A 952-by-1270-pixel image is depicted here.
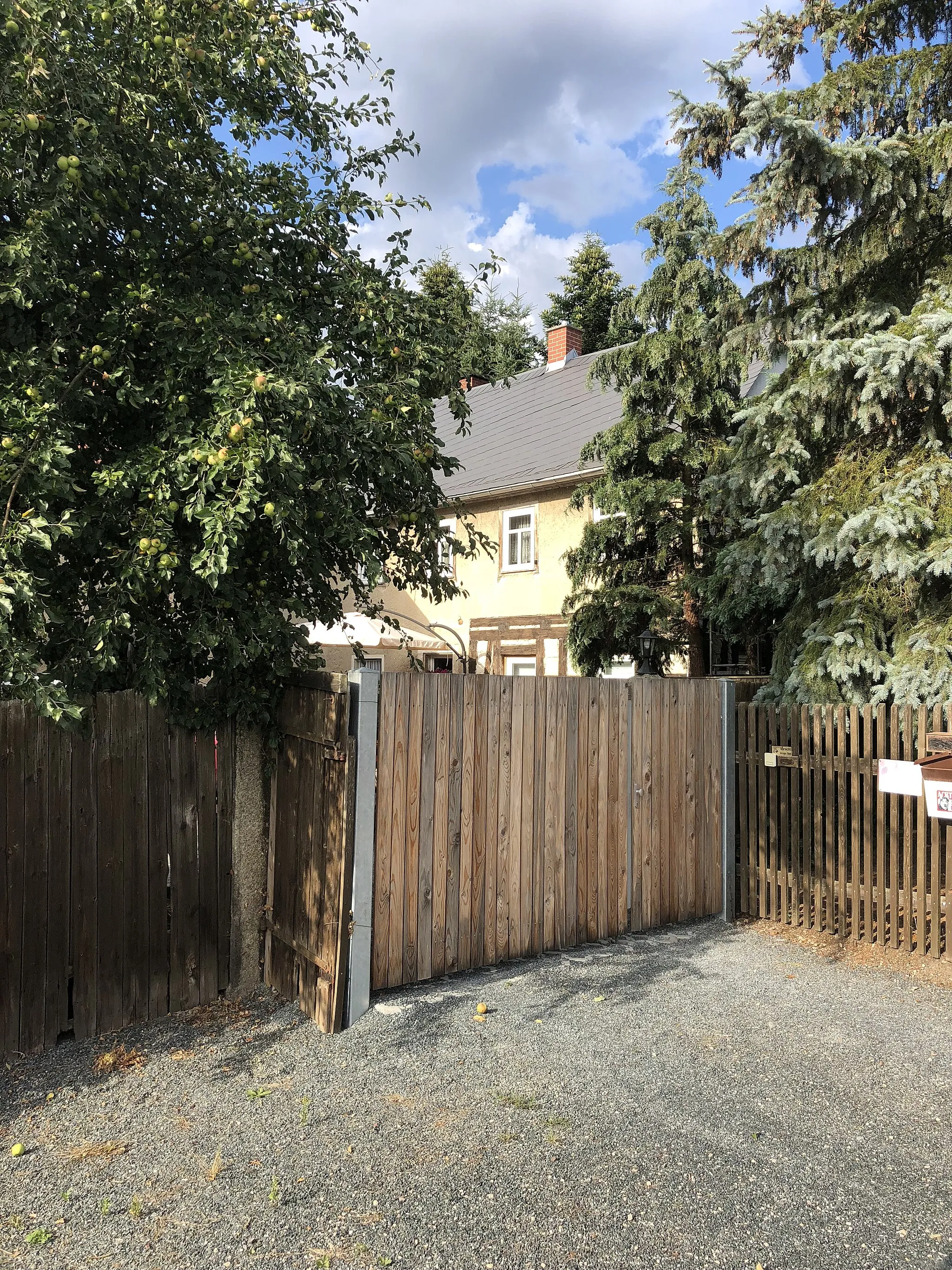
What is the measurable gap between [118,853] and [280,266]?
11.6 feet

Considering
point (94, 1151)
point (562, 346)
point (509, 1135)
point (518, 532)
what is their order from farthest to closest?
point (562, 346), point (518, 532), point (509, 1135), point (94, 1151)

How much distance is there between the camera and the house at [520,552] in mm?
16578

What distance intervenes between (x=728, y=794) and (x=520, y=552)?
10.8 meters

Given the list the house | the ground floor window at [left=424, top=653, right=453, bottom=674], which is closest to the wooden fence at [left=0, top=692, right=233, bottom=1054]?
the house

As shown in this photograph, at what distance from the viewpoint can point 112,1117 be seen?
13.5 feet

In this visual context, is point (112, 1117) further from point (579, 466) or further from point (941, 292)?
point (579, 466)

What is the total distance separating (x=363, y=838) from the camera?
5.20m

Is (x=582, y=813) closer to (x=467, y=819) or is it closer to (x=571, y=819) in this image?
(x=571, y=819)

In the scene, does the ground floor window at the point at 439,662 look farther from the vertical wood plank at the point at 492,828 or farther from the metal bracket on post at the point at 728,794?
the vertical wood plank at the point at 492,828

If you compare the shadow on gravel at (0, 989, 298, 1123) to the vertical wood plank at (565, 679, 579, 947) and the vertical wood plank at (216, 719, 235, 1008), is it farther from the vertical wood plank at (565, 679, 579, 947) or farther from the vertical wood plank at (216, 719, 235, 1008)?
the vertical wood plank at (565, 679, 579, 947)

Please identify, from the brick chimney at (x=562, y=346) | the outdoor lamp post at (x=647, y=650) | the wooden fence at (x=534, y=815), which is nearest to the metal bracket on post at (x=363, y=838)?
the wooden fence at (x=534, y=815)

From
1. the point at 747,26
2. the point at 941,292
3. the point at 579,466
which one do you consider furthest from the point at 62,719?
the point at 579,466

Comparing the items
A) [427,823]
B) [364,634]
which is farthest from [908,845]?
[364,634]

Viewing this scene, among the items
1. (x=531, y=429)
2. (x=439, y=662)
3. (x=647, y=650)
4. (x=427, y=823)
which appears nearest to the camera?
(x=427, y=823)
